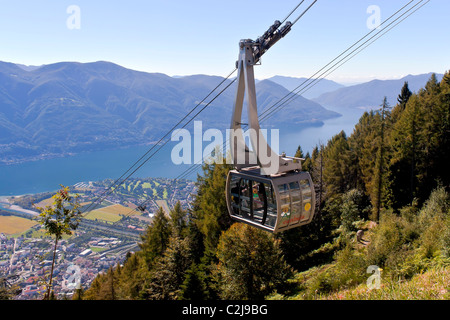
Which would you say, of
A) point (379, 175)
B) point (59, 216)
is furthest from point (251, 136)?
point (379, 175)

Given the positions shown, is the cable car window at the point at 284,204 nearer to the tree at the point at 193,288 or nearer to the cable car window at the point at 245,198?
the cable car window at the point at 245,198

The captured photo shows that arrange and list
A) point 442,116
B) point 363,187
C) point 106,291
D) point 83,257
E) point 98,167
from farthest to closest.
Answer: point 98,167, point 83,257, point 363,187, point 442,116, point 106,291

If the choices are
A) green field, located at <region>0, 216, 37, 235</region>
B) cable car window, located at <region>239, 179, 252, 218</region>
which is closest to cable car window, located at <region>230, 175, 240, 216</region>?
cable car window, located at <region>239, 179, 252, 218</region>

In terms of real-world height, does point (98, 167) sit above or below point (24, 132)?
below

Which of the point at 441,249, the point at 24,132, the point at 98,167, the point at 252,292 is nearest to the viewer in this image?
the point at 441,249

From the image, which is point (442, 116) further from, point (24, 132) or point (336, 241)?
point (24, 132)

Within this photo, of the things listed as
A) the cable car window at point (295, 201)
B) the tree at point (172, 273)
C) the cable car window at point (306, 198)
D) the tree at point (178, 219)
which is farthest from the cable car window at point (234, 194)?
the tree at point (178, 219)

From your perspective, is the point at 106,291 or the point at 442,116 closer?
the point at 106,291

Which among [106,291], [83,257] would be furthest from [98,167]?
[106,291]
